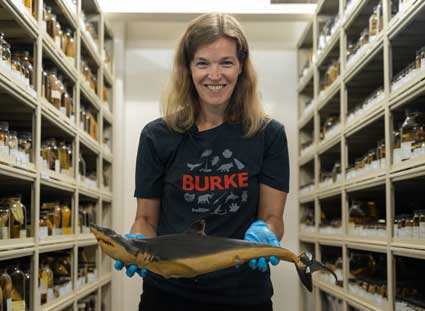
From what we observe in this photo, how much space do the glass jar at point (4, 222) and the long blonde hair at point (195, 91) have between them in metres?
1.15

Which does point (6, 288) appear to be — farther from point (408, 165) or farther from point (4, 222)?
point (408, 165)

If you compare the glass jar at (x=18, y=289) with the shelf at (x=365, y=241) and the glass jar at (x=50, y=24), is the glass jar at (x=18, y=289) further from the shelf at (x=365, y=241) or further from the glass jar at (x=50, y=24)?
the shelf at (x=365, y=241)

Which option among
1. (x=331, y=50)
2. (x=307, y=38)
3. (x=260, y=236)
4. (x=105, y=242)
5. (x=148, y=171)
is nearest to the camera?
(x=105, y=242)

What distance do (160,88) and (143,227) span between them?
4.18 metres

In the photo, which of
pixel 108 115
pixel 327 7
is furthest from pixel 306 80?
pixel 108 115

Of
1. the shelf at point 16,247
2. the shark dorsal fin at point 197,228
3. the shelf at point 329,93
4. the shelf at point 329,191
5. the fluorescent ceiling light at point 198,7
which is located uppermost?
the fluorescent ceiling light at point 198,7

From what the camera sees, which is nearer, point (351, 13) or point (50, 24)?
point (50, 24)

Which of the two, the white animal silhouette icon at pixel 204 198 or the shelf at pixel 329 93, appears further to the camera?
the shelf at pixel 329 93

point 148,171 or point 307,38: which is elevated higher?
point 307,38

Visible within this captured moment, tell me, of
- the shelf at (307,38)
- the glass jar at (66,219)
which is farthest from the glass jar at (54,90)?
the shelf at (307,38)

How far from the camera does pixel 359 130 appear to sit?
4.01m

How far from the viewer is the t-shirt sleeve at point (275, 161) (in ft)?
6.24

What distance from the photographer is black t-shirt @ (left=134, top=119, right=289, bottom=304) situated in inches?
71.2

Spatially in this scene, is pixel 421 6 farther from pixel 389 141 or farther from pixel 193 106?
pixel 193 106
